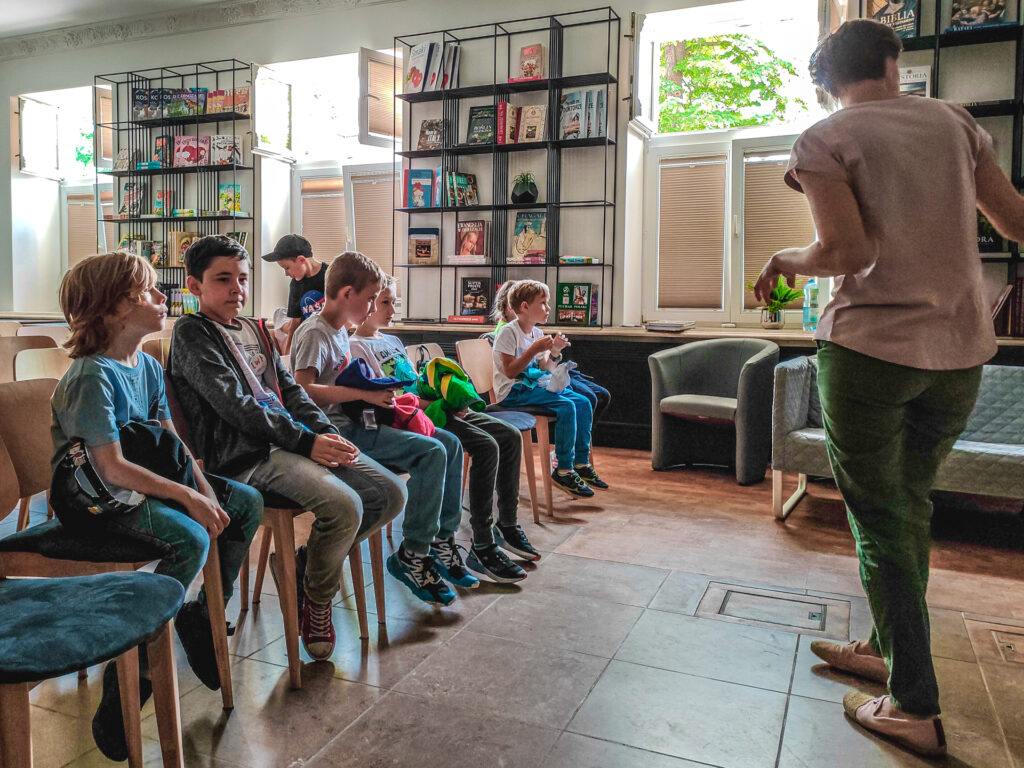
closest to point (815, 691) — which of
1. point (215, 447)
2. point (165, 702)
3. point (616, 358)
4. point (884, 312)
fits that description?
point (884, 312)

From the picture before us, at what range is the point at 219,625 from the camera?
1.84 meters

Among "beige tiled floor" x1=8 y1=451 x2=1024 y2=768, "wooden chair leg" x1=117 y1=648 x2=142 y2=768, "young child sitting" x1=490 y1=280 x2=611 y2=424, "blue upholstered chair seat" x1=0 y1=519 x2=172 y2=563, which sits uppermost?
"young child sitting" x1=490 y1=280 x2=611 y2=424

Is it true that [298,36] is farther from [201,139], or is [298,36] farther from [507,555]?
[507,555]

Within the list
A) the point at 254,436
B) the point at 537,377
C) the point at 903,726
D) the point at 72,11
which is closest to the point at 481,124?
the point at 537,377

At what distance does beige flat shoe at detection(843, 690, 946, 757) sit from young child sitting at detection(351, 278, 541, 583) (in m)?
1.19

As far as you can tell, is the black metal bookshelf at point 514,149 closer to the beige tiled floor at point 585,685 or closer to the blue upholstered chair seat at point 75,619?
the beige tiled floor at point 585,685

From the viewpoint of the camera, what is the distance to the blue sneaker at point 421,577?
244 cm

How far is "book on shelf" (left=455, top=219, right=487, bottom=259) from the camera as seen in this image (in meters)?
5.91

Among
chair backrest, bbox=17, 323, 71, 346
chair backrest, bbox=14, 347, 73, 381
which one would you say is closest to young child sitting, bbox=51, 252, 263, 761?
chair backrest, bbox=14, 347, 73, 381

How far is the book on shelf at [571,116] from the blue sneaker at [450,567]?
3.61m

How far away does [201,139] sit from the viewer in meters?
6.80

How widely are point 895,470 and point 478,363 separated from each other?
2.30 metres

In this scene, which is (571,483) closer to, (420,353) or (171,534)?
(420,353)

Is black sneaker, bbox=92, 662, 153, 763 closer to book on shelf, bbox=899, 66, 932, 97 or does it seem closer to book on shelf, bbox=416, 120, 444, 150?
book on shelf, bbox=899, 66, 932, 97
